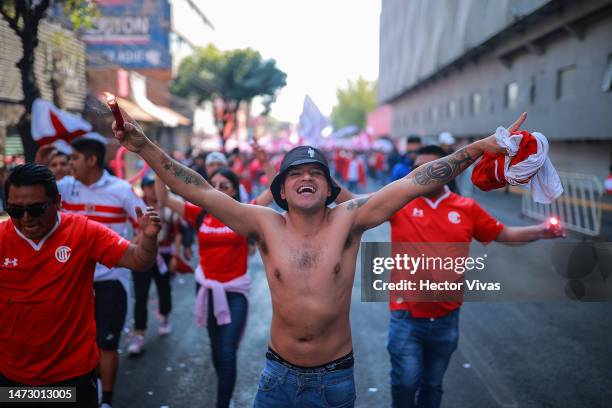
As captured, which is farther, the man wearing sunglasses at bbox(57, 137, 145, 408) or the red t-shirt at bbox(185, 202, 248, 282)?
the red t-shirt at bbox(185, 202, 248, 282)

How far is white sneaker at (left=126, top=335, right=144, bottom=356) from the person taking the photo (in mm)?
→ 5594

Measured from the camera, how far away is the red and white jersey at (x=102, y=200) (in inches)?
176

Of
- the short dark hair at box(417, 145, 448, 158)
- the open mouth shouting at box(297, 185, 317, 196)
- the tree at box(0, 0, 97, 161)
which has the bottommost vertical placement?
the open mouth shouting at box(297, 185, 317, 196)

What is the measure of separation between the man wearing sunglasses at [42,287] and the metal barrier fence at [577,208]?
10.4 m

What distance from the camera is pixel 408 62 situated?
42.2 metres

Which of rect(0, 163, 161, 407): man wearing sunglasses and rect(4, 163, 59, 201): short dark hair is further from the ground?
rect(4, 163, 59, 201): short dark hair

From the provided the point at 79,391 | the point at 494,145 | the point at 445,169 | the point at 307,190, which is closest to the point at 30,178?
the point at 79,391

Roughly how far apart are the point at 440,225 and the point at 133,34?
36.5 m

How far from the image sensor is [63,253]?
2873 millimetres

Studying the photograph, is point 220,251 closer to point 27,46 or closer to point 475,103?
point 27,46

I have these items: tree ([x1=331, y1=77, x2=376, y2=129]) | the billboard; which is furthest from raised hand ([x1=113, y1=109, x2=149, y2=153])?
tree ([x1=331, y1=77, x2=376, y2=129])

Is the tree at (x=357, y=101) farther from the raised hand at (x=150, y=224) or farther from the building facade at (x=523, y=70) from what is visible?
the raised hand at (x=150, y=224)

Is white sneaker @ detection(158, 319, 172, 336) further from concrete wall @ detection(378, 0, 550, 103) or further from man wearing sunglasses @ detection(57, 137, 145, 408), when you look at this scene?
concrete wall @ detection(378, 0, 550, 103)

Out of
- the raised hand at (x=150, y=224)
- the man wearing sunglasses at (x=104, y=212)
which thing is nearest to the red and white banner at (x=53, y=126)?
the man wearing sunglasses at (x=104, y=212)
